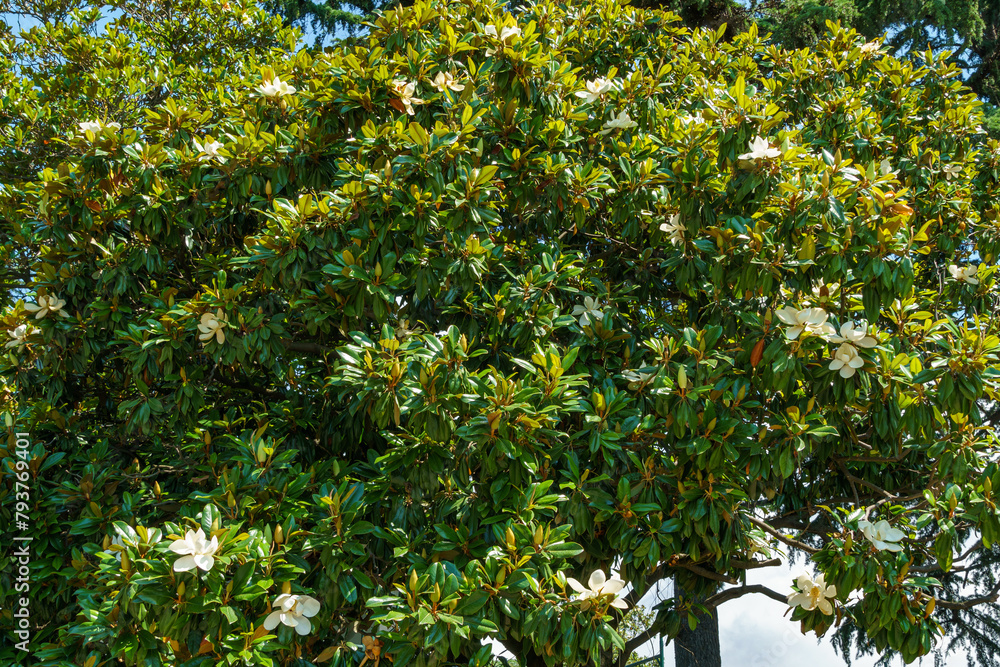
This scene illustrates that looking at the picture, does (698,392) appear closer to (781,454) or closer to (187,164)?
(781,454)

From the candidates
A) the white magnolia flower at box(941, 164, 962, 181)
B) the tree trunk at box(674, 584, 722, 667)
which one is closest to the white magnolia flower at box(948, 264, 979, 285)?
the white magnolia flower at box(941, 164, 962, 181)

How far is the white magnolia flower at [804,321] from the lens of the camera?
3057 millimetres

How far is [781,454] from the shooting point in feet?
10.4

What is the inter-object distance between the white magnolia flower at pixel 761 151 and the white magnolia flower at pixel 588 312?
0.90m

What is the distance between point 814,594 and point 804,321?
1.10 metres

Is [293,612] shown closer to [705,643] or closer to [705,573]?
[705,573]

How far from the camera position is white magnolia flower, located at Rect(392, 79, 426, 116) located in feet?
12.5

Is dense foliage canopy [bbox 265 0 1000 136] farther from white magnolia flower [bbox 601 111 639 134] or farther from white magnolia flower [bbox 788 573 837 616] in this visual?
white magnolia flower [bbox 788 573 837 616]

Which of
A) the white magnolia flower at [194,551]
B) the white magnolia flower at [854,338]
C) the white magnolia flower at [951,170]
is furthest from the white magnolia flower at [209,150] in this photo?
the white magnolia flower at [951,170]

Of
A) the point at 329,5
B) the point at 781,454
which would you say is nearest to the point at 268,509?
the point at 781,454

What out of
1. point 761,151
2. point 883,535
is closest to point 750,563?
point 883,535

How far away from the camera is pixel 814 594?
3.28 metres

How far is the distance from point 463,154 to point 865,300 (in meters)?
1.74

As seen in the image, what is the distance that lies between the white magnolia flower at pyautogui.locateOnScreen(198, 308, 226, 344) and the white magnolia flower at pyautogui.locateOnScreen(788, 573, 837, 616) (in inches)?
99.2
